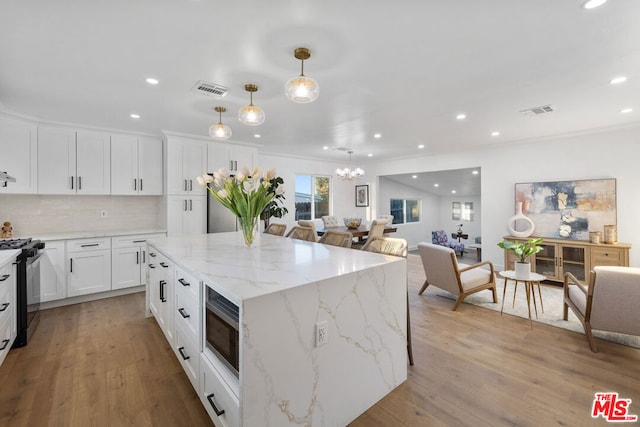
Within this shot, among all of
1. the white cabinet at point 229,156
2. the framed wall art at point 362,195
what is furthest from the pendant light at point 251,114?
the framed wall art at point 362,195

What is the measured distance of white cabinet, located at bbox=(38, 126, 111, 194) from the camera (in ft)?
12.9

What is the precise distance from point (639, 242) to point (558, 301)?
1.71 metres

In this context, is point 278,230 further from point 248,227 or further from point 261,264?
point 261,264

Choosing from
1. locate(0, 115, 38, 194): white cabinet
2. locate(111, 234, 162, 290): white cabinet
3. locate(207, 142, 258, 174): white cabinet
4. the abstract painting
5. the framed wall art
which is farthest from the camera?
the framed wall art

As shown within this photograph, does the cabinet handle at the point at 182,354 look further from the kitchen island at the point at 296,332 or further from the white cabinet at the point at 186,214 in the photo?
the white cabinet at the point at 186,214

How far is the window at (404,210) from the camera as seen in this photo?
961cm

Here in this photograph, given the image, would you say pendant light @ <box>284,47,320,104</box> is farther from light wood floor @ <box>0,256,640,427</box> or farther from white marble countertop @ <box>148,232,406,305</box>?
light wood floor @ <box>0,256,640,427</box>

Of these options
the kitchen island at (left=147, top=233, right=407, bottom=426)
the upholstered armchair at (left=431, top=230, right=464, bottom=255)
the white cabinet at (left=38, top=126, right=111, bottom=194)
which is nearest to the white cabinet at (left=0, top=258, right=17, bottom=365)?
the kitchen island at (left=147, top=233, right=407, bottom=426)

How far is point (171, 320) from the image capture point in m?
2.30

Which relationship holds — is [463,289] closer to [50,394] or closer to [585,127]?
[585,127]

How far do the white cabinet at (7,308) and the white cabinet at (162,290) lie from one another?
1.05 metres

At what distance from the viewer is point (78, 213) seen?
443 cm

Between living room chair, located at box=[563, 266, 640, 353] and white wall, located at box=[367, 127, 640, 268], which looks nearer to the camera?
living room chair, located at box=[563, 266, 640, 353]

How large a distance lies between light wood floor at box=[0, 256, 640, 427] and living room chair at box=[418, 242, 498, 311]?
48cm
